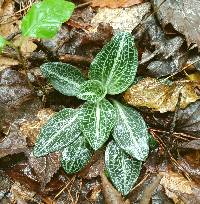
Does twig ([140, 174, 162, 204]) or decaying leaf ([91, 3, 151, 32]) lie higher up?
decaying leaf ([91, 3, 151, 32])

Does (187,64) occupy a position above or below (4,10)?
below

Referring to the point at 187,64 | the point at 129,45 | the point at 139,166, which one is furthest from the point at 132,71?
the point at 139,166

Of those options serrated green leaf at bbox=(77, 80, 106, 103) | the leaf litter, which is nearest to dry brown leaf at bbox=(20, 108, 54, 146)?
the leaf litter

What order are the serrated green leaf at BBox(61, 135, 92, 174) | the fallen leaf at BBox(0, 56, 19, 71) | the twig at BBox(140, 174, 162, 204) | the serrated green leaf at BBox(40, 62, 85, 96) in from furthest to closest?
the fallen leaf at BBox(0, 56, 19, 71) → the serrated green leaf at BBox(40, 62, 85, 96) → the serrated green leaf at BBox(61, 135, 92, 174) → the twig at BBox(140, 174, 162, 204)

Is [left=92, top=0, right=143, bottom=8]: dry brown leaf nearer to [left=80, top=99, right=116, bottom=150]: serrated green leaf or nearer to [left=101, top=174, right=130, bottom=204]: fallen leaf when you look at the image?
[left=80, top=99, right=116, bottom=150]: serrated green leaf

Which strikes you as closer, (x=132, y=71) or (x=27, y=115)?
(x=132, y=71)

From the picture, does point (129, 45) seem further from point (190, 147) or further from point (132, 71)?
point (190, 147)

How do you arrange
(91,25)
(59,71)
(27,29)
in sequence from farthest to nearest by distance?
1. (91,25)
2. (59,71)
3. (27,29)

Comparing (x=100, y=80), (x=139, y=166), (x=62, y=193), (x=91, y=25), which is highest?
(x=91, y=25)
